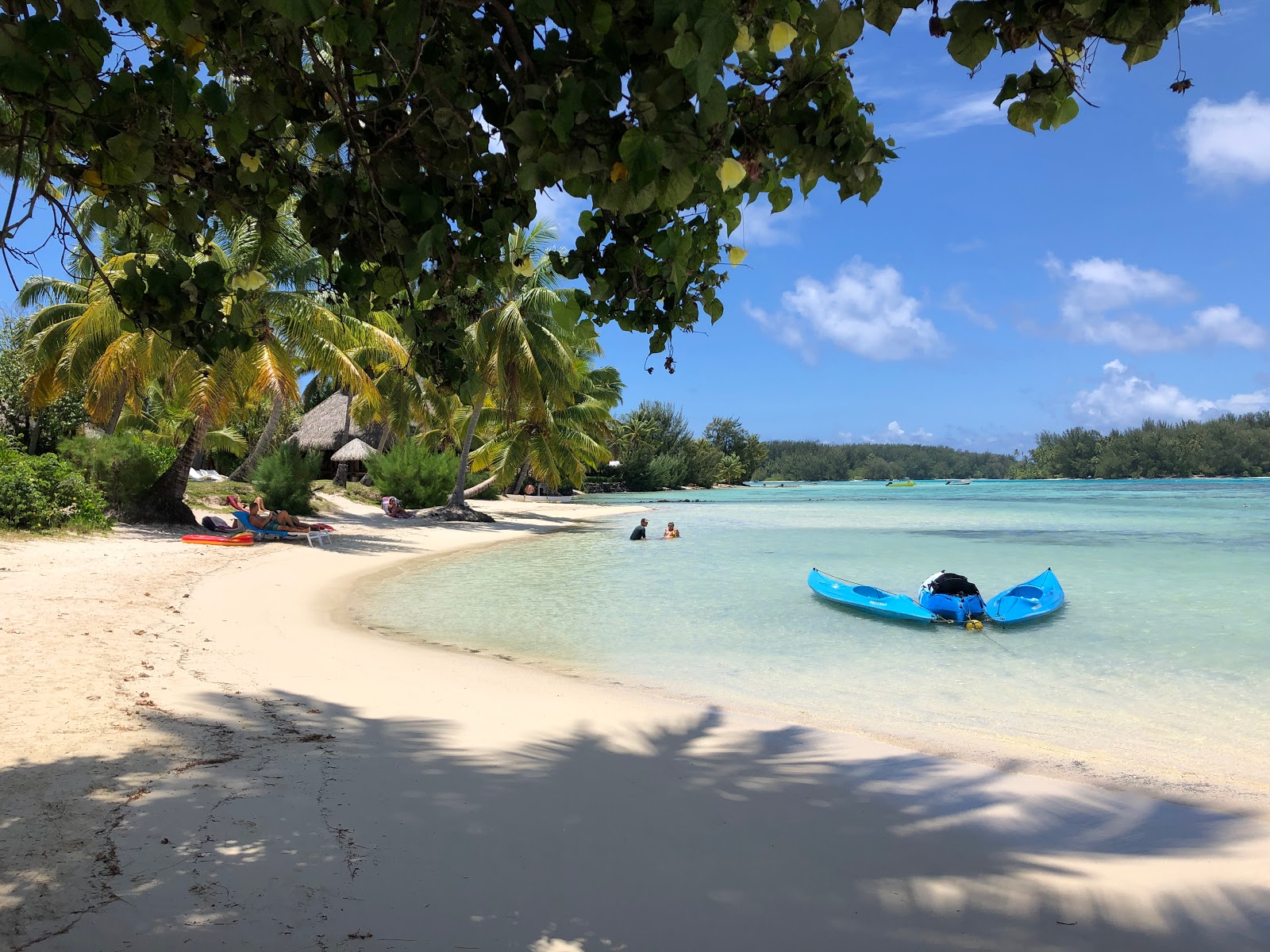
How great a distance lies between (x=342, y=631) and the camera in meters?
7.32

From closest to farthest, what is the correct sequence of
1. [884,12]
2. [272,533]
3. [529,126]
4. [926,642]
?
[884,12] < [529,126] < [926,642] < [272,533]

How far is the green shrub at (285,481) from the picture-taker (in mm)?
16844

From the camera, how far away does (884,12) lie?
5.08ft

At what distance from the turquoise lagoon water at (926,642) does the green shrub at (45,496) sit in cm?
508

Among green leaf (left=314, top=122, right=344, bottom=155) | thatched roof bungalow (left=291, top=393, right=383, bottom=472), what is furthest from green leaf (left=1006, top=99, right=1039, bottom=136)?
thatched roof bungalow (left=291, top=393, right=383, bottom=472)

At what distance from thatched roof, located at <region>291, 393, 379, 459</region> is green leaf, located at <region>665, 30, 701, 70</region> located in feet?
95.3

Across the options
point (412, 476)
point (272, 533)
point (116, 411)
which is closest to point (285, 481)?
point (272, 533)

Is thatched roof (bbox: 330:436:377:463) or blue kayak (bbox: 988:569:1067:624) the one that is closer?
blue kayak (bbox: 988:569:1067:624)

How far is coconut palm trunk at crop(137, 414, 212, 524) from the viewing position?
13.9 metres

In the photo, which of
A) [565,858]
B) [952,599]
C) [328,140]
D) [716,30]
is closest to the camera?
[716,30]

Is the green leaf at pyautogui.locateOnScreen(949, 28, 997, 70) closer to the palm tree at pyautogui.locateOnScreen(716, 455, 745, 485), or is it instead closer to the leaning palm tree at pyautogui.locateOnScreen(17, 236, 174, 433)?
the leaning palm tree at pyautogui.locateOnScreen(17, 236, 174, 433)

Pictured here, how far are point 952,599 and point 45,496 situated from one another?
12.9m

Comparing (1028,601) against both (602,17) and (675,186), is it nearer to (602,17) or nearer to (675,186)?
(675,186)

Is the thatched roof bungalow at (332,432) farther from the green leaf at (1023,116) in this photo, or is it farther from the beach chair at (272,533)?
the green leaf at (1023,116)
